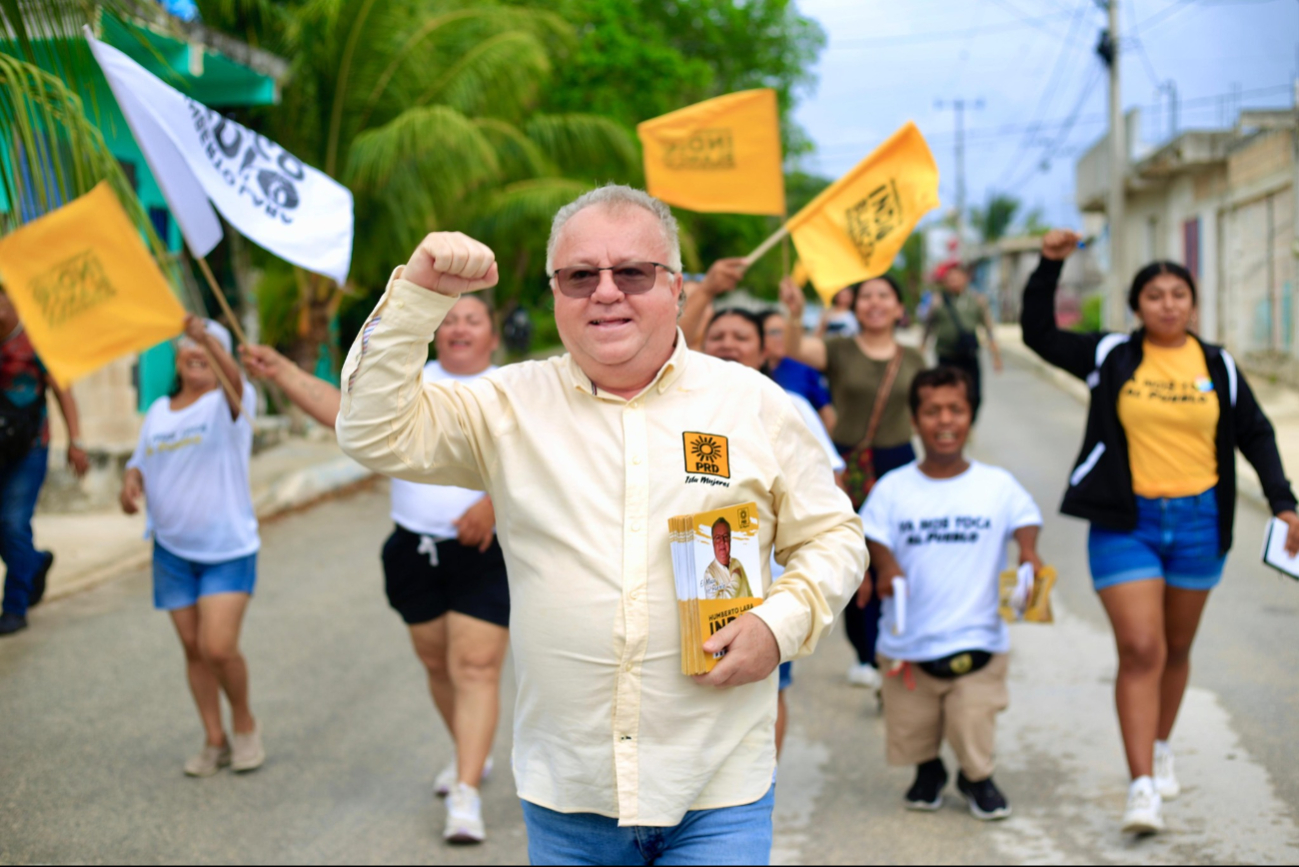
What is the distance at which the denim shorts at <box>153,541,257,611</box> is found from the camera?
16.8 ft

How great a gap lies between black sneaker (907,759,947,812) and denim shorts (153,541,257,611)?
2850mm

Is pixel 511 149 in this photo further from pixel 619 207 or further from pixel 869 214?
pixel 619 207

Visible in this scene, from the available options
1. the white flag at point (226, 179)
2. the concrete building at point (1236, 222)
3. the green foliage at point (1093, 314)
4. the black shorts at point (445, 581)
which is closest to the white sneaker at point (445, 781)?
the black shorts at point (445, 581)

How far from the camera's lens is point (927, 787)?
478 centimetres

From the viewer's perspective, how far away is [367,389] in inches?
90.5

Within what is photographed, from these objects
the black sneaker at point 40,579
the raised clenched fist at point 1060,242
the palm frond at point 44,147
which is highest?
the palm frond at point 44,147

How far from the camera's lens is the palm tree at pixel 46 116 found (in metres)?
4.14

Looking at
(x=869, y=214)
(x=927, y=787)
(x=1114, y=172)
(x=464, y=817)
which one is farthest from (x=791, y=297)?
(x=1114, y=172)

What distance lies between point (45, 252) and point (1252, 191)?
1949cm

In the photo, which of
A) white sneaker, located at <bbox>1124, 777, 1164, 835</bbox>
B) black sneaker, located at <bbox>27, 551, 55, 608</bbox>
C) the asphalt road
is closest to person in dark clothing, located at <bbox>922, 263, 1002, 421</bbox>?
the asphalt road

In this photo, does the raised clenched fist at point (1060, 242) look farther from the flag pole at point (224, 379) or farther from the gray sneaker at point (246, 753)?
the gray sneaker at point (246, 753)

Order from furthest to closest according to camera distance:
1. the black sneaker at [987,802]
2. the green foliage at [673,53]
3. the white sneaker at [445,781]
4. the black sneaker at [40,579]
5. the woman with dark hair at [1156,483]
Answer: the green foliage at [673,53], the black sneaker at [40,579], the white sneaker at [445,781], the black sneaker at [987,802], the woman with dark hair at [1156,483]

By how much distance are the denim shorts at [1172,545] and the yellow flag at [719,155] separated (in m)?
2.33

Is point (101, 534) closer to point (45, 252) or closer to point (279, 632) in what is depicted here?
point (279, 632)
